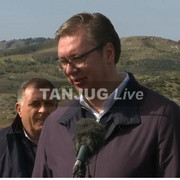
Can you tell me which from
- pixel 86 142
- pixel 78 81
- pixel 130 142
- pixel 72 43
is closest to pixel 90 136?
pixel 86 142

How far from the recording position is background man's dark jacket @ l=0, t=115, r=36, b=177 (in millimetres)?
4757

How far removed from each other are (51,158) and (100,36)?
2.84 ft

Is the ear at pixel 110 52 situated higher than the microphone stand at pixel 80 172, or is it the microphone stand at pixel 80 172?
the ear at pixel 110 52

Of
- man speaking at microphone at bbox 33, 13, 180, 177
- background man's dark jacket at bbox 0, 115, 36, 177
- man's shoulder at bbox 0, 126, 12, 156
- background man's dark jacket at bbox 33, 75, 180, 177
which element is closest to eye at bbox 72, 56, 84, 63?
man speaking at microphone at bbox 33, 13, 180, 177

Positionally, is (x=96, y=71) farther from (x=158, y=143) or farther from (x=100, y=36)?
(x=158, y=143)

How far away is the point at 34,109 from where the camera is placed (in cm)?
503

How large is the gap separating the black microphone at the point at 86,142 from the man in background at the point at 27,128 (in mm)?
1956


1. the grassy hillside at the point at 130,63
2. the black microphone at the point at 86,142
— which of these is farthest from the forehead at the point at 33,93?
the grassy hillside at the point at 130,63

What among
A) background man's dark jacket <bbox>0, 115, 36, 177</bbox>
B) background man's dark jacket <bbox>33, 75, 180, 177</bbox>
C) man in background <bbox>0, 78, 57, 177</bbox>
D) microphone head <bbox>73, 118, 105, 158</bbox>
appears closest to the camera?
microphone head <bbox>73, 118, 105, 158</bbox>

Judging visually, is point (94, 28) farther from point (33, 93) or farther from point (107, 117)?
point (33, 93)

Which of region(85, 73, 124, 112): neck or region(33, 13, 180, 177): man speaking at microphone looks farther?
region(85, 73, 124, 112): neck

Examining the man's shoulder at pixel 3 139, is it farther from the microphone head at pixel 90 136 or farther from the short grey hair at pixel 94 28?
the microphone head at pixel 90 136

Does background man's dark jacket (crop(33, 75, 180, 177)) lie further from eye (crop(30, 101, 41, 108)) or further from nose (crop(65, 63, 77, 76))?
eye (crop(30, 101, 41, 108))

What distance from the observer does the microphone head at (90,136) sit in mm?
2839
